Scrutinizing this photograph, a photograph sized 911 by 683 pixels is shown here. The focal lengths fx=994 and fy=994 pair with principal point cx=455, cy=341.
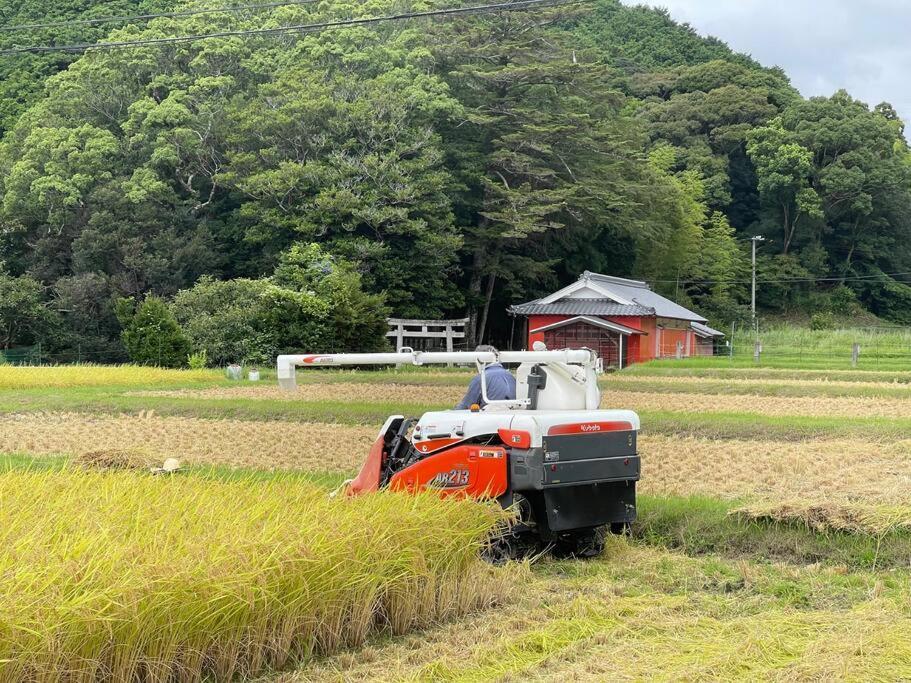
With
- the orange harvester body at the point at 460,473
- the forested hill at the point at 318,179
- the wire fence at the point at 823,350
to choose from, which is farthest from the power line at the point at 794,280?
the orange harvester body at the point at 460,473

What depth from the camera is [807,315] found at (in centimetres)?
6291

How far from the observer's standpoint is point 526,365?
7902mm

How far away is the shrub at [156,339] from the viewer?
31609 millimetres

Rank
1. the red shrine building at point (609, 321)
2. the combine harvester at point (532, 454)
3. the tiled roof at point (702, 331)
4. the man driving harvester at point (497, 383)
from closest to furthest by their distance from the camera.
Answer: the combine harvester at point (532, 454) < the man driving harvester at point (497, 383) < the red shrine building at point (609, 321) < the tiled roof at point (702, 331)

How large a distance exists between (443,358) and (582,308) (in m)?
35.5

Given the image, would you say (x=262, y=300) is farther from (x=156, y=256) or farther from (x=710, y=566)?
(x=710, y=566)

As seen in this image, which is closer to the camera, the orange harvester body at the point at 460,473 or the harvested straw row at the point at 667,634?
the harvested straw row at the point at 667,634

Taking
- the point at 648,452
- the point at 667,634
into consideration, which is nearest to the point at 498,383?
the point at 667,634

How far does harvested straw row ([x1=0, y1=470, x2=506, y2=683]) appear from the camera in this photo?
4211 mm

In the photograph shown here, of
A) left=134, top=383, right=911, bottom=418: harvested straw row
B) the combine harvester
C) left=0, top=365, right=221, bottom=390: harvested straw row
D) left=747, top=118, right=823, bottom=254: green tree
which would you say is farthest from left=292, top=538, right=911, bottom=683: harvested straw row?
left=747, top=118, right=823, bottom=254: green tree

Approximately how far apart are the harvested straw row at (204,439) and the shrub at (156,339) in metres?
13.5

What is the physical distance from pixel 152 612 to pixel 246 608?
1.70 feet

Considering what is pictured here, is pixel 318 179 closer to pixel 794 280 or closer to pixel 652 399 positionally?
pixel 652 399

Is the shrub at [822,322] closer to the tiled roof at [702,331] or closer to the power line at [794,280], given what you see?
the power line at [794,280]
